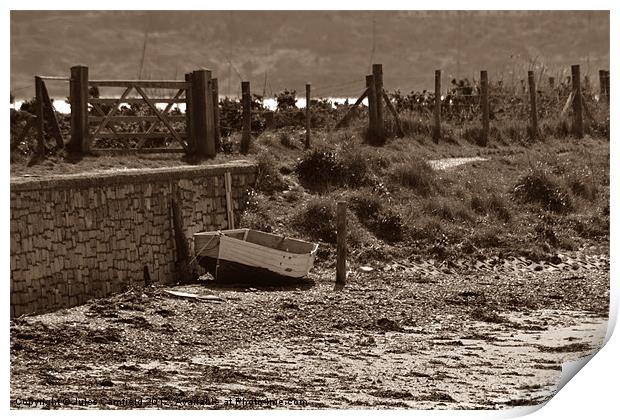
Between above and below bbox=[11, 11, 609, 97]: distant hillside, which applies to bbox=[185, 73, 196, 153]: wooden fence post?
below

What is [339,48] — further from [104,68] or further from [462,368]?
[462,368]

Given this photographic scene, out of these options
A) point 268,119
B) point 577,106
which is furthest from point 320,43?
point 268,119

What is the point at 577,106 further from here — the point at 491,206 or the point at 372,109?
the point at 491,206

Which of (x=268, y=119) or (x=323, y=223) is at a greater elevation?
(x=268, y=119)

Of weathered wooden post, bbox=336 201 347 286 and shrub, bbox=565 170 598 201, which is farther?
shrub, bbox=565 170 598 201

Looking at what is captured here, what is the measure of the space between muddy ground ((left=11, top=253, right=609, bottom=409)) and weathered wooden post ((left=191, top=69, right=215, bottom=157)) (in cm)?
414

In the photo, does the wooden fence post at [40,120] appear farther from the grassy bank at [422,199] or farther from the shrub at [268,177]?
the shrub at [268,177]

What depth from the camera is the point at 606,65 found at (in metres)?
50.1

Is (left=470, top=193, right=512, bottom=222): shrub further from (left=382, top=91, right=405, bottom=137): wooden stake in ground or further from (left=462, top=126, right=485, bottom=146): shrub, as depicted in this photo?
(left=462, top=126, right=485, bottom=146): shrub

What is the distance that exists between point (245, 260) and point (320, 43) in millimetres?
33994

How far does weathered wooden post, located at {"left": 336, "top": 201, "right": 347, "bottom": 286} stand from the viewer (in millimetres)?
22594

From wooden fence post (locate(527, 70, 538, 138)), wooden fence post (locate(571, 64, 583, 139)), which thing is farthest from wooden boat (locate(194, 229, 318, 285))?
wooden fence post (locate(571, 64, 583, 139))

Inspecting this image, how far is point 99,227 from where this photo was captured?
21109 millimetres

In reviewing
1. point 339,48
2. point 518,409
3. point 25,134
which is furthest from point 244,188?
point 339,48
